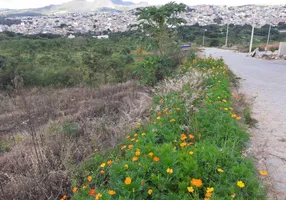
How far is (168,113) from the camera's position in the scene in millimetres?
4230

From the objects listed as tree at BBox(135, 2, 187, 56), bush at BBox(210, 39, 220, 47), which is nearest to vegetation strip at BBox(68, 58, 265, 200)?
tree at BBox(135, 2, 187, 56)

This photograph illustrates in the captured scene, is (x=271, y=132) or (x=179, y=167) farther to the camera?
(x=271, y=132)

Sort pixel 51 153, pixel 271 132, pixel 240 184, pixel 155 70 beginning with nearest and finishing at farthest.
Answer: pixel 240 184 < pixel 51 153 < pixel 271 132 < pixel 155 70

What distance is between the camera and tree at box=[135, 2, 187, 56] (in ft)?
27.2

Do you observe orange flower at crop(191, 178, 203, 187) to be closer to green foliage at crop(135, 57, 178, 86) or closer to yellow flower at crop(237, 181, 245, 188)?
yellow flower at crop(237, 181, 245, 188)

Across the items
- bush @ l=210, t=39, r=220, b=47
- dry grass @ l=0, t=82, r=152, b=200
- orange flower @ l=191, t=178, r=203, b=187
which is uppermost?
orange flower @ l=191, t=178, r=203, b=187

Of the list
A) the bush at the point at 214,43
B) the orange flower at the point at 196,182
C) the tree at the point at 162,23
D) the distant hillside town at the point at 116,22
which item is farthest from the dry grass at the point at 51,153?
the distant hillside town at the point at 116,22

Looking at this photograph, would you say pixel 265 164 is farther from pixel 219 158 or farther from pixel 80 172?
pixel 80 172

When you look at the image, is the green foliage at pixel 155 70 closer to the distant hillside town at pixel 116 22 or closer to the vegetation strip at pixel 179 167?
the vegetation strip at pixel 179 167

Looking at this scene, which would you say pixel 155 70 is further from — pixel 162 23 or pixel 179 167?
pixel 179 167

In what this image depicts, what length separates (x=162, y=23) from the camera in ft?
28.6

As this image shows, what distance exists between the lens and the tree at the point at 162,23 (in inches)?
327

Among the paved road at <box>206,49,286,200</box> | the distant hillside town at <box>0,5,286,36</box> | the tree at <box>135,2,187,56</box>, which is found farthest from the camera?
the distant hillside town at <box>0,5,286,36</box>

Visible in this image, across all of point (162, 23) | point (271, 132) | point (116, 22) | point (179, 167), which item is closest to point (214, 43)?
point (162, 23)
